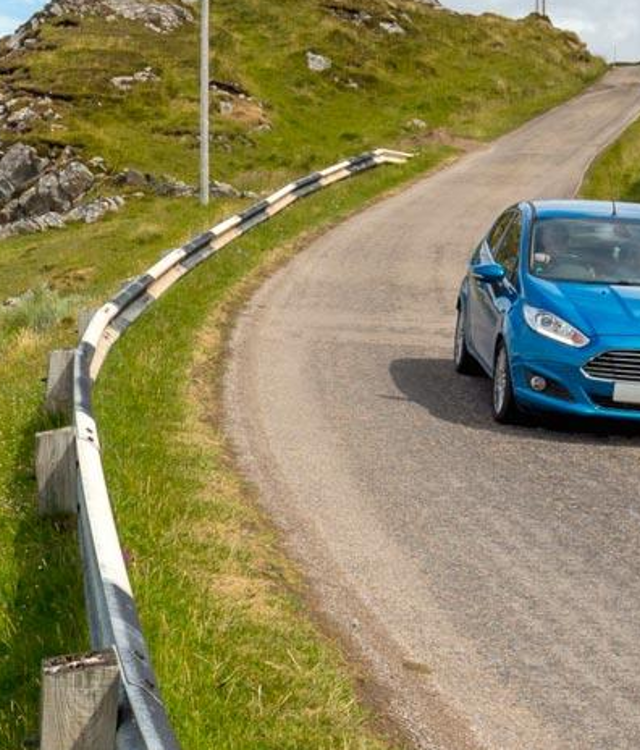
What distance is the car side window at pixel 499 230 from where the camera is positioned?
12050 millimetres

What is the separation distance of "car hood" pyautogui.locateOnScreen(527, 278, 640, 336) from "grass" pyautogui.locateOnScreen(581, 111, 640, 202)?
20.7 m

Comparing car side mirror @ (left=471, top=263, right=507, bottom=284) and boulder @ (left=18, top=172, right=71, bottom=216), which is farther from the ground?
car side mirror @ (left=471, top=263, right=507, bottom=284)

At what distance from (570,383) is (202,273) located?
844cm

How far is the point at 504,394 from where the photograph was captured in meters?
9.99

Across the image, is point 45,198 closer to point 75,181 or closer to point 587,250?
point 75,181

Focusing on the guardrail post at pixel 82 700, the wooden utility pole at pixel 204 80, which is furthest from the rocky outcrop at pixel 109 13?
the guardrail post at pixel 82 700

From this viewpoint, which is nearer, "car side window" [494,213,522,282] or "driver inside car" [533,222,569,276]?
"driver inside car" [533,222,569,276]

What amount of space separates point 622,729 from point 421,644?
1.06 m

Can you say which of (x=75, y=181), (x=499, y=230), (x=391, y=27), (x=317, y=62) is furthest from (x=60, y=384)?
(x=391, y=27)

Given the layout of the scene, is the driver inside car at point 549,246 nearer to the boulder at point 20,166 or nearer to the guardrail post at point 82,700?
the guardrail post at point 82,700

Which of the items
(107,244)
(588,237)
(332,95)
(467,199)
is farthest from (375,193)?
(332,95)

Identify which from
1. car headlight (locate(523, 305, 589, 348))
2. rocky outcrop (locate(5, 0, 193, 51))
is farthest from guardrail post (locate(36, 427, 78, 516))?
rocky outcrop (locate(5, 0, 193, 51))

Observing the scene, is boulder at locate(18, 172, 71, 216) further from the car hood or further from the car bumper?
the car bumper

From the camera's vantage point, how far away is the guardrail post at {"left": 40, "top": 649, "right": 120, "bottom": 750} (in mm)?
3582
